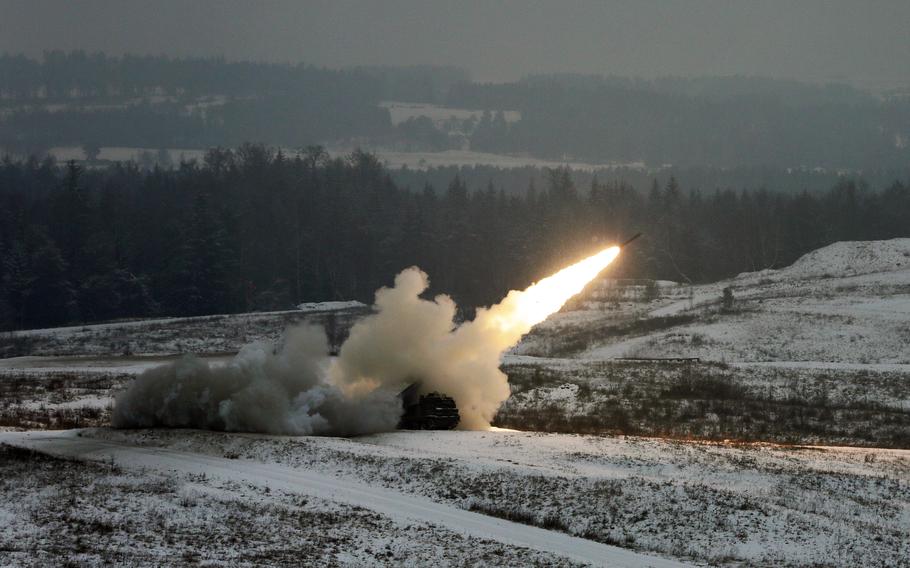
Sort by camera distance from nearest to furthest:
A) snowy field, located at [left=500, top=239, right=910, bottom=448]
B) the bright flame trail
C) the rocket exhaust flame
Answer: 1. the rocket exhaust flame
2. the bright flame trail
3. snowy field, located at [left=500, top=239, right=910, bottom=448]

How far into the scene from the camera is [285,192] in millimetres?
138625

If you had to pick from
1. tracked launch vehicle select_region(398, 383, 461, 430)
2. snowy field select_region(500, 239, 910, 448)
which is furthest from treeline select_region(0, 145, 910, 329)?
tracked launch vehicle select_region(398, 383, 461, 430)

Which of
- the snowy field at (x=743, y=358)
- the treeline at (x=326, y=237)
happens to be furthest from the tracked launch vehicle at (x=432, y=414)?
the treeline at (x=326, y=237)

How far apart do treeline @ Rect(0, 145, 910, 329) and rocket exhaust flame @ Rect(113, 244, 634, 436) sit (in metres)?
66.1

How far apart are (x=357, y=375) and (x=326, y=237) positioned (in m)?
84.4

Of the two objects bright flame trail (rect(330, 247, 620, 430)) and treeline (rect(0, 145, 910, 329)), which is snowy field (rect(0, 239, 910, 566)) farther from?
treeline (rect(0, 145, 910, 329))

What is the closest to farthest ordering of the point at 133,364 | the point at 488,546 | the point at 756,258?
the point at 488,546
the point at 133,364
the point at 756,258

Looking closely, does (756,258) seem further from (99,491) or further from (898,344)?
(99,491)

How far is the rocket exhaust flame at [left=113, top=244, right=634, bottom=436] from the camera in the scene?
135 ft

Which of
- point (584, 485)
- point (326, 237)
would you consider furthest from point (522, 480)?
point (326, 237)

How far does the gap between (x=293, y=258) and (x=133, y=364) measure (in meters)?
57.8

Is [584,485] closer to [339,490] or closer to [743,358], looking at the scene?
[339,490]

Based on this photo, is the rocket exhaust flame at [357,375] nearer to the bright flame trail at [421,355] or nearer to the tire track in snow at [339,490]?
the bright flame trail at [421,355]

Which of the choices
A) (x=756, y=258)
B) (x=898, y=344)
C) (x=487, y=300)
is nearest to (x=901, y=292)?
(x=898, y=344)
